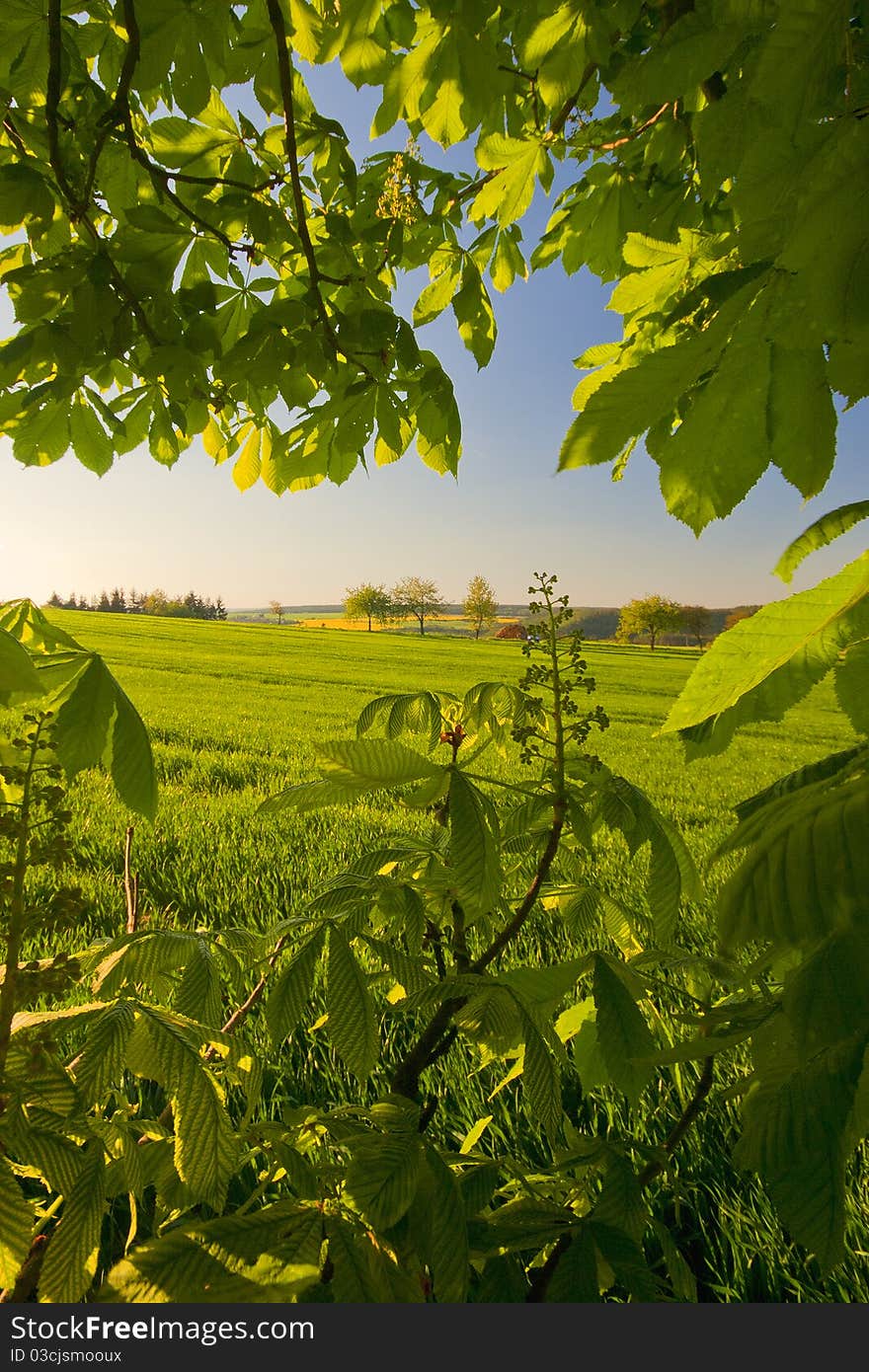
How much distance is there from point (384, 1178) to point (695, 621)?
64.2 m

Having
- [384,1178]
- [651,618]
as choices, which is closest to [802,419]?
[384,1178]

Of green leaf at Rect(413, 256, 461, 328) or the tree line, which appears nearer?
green leaf at Rect(413, 256, 461, 328)

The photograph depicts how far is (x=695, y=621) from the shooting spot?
196 feet

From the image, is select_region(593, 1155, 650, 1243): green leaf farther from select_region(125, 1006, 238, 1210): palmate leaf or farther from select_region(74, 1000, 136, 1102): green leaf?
select_region(74, 1000, 136, 1102): green leaf

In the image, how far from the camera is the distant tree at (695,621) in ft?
189

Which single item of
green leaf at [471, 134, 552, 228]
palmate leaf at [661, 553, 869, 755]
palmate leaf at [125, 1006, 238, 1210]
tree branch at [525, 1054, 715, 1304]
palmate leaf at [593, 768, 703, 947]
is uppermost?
green leaf at [471, 134, 552, 228]

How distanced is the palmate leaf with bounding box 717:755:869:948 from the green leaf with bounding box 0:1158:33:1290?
0.78 m

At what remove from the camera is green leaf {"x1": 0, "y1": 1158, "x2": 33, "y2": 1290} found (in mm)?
663

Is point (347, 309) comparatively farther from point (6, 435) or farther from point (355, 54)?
point (6, 435)

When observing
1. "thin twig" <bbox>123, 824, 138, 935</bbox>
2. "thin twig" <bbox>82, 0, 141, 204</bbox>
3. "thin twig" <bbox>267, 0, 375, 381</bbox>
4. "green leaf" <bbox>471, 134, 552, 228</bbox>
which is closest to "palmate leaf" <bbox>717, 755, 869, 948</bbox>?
"thin twig" <bbox>123, 824, 138, 935</bbox>

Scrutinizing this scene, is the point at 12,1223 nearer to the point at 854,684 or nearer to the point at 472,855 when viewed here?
the point at 472,855

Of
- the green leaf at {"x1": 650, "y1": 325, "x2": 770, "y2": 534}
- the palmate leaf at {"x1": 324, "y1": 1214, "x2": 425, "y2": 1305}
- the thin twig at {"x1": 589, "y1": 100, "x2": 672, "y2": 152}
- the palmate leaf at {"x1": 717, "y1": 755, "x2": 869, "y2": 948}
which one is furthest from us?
the thin twig at {"x1": 589, "y1": 100, "x2": 672, "y2": 152}

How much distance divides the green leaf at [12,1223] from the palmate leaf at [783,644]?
841 millimetres

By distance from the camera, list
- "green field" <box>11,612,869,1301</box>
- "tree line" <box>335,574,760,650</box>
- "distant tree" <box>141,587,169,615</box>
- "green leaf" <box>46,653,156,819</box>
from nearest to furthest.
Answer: "green leaf" <box>46,653,156,819</box> < "green field" <box>11,612,869,1301</box> < "tree line" <box>335,574,760,650</box> < "distant tree" <box>141,587,169,615</box>
